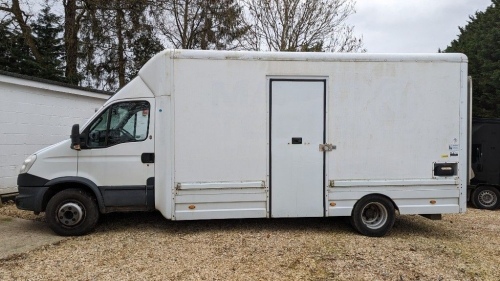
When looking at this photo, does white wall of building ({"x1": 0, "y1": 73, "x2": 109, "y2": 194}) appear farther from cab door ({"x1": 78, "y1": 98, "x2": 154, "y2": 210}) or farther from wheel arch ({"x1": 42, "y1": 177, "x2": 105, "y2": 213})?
cab door ({"x1": 78, "y1": 98, "x2": 154, "y2": 210})

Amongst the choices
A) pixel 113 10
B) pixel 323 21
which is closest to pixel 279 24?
pixel 323 21

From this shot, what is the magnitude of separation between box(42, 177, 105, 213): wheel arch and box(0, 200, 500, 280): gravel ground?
603 millimetres

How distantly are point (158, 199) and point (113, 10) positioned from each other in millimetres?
12283

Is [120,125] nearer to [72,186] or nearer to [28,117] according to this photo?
[72,186]

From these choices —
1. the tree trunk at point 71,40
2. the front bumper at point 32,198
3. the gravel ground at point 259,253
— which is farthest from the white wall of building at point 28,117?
the tree trunk at point 71,40

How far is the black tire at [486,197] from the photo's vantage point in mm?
9930

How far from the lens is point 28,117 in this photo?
356 inches

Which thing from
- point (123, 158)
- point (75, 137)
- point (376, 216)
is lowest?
point (376, 216)

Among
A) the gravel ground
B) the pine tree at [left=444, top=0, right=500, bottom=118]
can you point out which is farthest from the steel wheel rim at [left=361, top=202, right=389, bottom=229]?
the pine tree at [left=444, top=0, right=500, bottom=118]

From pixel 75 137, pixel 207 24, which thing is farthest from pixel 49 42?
pixel 75 137

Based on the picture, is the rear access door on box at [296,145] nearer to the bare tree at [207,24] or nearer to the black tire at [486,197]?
the black tire at [486,197]

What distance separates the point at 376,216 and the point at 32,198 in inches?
207

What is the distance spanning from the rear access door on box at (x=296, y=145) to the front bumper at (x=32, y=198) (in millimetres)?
3451

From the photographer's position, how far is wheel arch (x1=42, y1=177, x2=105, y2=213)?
5777 millimetres
